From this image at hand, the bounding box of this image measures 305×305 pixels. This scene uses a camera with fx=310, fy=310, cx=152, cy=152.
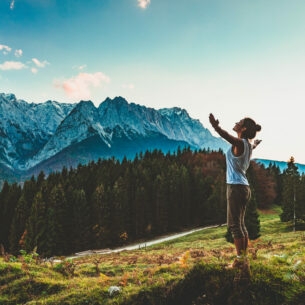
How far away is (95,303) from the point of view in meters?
6.84

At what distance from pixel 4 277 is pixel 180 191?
75.9 m

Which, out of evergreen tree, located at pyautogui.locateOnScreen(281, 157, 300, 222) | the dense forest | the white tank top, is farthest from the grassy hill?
evergreen tree, located at pyautogui.locateOnScreen(281, 157, 300, 222)

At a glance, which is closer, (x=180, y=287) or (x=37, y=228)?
(x=180, y=287)

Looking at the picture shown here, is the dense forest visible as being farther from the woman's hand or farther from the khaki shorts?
the woman's hand

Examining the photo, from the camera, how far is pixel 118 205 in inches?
2736

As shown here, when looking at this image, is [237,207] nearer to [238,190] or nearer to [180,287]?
[238,190]

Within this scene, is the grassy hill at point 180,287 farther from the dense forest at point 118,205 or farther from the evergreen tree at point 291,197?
the evergreen tree at point 291,197

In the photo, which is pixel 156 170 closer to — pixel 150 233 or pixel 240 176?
pixel 150 233

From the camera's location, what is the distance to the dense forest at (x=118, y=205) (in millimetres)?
59250

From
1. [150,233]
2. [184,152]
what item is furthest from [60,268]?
[184,152]

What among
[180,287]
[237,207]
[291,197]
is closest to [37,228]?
[291,197]

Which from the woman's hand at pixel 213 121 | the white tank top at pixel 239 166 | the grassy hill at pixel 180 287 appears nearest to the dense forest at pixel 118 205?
the grassy hill at pixel 180 287

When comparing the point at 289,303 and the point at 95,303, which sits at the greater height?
the point at 289,303

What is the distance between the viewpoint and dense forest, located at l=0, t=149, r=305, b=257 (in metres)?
59.2
